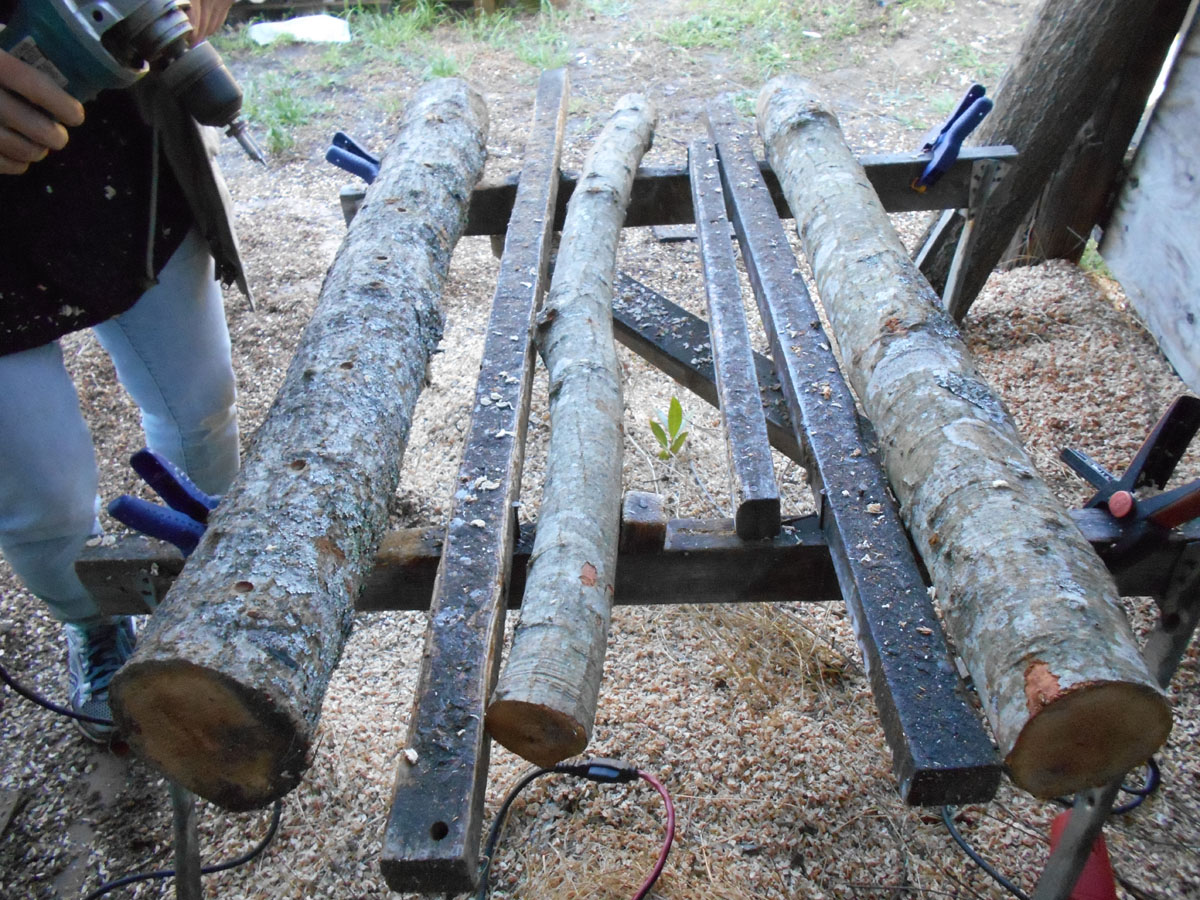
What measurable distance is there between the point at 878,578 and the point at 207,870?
5.19 feet

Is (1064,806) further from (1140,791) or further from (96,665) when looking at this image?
(96,665)

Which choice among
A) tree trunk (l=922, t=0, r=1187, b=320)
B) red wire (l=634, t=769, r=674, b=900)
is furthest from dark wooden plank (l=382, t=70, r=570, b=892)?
tree trunk (l=922, t=0, r=1187, b=320)

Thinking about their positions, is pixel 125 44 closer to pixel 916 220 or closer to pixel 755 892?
pixel 755 892

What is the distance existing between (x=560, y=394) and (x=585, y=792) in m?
0.98

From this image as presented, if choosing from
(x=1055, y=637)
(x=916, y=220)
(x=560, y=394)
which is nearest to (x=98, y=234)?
(x=560, y=394)

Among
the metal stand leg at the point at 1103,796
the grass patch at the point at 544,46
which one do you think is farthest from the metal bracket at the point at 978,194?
the grass patch at the point at 544,46

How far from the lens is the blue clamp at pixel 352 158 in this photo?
2.22 metres

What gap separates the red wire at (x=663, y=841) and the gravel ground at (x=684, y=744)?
3cm

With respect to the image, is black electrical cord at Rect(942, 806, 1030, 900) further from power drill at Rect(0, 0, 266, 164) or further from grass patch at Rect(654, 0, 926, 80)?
grass patch at Rect(654, 0, 926, 80)

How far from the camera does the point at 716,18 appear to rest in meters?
6.11

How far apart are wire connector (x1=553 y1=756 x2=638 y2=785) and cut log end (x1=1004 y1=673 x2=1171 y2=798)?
0.97m

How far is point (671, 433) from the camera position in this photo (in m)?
2.86

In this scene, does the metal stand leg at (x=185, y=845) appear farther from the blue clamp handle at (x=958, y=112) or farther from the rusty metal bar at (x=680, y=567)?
the blue clamp handle at (x=958, y=112)

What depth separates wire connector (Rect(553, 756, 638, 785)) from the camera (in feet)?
5.90
